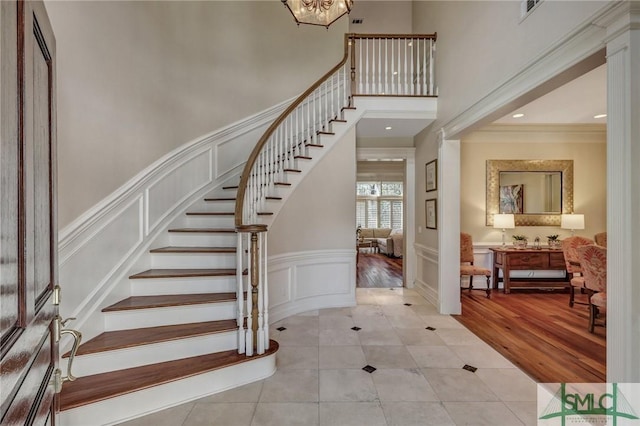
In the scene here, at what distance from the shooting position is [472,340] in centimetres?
307

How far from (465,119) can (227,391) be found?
3594 millimetres

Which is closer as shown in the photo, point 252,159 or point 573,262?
point 252,159

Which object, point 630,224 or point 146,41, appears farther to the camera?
point 146,41

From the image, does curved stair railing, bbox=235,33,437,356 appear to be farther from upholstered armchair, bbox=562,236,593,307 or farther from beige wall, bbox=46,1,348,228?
upholstered armchair, bbox=562,236,593,307

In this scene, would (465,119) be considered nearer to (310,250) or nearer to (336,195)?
(336,195)

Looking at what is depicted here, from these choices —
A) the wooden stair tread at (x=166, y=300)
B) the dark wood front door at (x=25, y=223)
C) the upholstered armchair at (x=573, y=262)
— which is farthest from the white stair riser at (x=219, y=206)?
the upholstered armchair at (x=573, y=262)

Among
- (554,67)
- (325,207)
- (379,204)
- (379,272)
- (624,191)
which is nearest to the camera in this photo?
(624,191)

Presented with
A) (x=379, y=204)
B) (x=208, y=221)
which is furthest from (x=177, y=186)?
(x=379, y=204)

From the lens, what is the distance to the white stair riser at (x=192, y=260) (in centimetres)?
292

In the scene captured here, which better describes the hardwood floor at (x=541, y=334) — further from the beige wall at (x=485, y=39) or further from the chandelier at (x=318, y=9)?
the chandelier at (x=318, y=9)

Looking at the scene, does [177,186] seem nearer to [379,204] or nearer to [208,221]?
[208,221]

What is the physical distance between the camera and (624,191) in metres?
1.56

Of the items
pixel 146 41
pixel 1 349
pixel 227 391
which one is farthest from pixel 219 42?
pixel 1 349

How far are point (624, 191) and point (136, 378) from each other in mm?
3150
